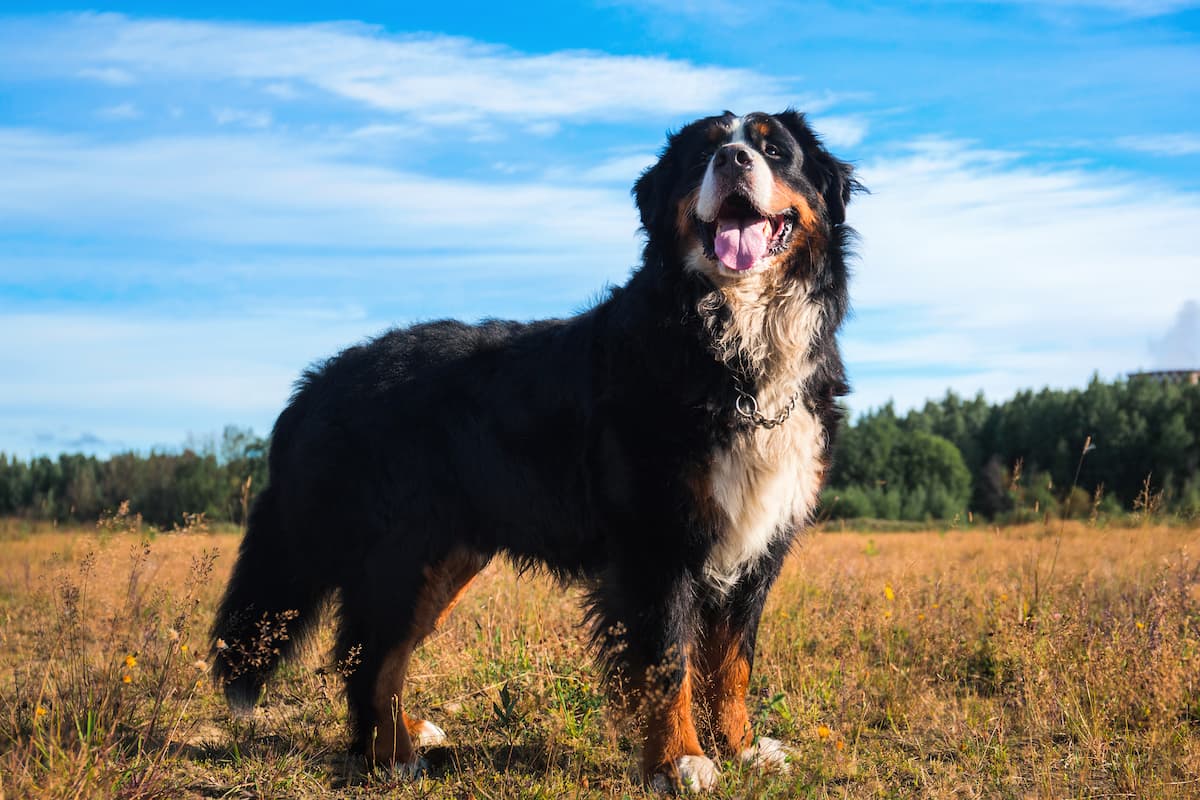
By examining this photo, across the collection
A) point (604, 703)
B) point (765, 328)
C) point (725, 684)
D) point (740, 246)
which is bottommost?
point (604, 703)

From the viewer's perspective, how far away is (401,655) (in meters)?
4.07

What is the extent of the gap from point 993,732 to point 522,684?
2268mm

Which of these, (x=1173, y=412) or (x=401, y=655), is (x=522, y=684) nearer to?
(x=401, y=655)

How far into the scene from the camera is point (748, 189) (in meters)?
3.61

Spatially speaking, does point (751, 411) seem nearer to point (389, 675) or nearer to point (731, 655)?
point (731, 655)

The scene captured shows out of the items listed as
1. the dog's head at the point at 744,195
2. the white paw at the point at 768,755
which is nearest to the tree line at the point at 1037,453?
the white paw at the point at 768,755

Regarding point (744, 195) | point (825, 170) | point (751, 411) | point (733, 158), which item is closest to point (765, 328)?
point (751, 411)

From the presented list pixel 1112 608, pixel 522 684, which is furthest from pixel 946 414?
pixel 522 684

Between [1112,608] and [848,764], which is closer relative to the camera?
[848,764]

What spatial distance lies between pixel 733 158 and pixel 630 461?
1236mm

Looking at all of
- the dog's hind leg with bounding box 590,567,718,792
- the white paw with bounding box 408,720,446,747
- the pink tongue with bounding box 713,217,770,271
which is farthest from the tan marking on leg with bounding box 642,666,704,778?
the pink tongue with bounding box 713,217,770,271

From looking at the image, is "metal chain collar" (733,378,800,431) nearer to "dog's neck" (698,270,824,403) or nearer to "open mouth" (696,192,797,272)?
"dog's neck" (698,270,824,403)

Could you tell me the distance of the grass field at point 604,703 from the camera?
3.77 meters

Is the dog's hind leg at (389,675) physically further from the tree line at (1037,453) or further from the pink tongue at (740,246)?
the tree line at (1037,453)
